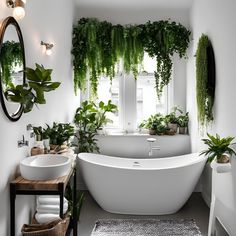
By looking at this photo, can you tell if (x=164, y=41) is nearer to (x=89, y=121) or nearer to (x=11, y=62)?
(x=89, y=121)

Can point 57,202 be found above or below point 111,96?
below

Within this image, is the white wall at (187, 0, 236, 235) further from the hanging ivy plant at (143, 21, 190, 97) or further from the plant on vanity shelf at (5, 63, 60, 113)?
→ the plant on vanity shelf at (5, 63, 60, 113)

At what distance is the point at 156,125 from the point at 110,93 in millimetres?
1010

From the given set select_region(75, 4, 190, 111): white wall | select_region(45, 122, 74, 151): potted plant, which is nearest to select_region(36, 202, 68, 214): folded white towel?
select_region(45, 122, 74, 151): potted plant

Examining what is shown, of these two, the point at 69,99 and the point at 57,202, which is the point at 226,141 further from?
the point at 69,99

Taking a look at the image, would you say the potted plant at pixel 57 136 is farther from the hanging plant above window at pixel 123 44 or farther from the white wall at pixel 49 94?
the hanging plant above window at pixel 123 44

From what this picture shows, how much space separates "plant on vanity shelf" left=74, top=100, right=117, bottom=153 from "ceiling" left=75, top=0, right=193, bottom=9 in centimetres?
161

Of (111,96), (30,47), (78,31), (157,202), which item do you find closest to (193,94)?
(111,96)

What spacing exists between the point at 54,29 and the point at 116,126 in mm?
2168

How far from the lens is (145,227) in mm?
3312

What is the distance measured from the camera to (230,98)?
9.48 feet

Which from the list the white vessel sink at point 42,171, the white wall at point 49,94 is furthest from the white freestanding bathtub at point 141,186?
the white vessel sink at point 42,171

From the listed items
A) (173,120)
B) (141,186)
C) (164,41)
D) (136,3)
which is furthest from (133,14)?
(141,186)

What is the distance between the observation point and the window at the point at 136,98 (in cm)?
496
